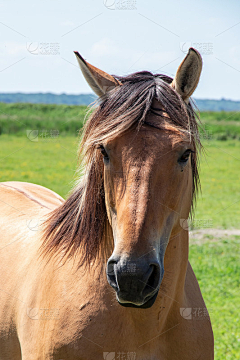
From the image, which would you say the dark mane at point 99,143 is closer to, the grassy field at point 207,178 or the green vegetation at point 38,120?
the grassy field at point 207,178

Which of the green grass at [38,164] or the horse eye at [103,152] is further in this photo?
the green grass at [38,164]

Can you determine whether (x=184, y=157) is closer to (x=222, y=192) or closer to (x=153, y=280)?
(x=153, y=280)

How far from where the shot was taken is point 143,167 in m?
1.67

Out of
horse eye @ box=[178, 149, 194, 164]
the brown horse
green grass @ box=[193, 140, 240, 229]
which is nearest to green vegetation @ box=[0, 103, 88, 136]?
green grass @ box=[193, 140, 240, 229]

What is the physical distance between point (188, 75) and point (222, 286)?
451cm

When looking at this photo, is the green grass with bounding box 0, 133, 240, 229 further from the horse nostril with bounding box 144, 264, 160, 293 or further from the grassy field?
the horse nostril with bounding box 144, 264, 160, 293

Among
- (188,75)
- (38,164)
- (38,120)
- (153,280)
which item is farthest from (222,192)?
(153,280)

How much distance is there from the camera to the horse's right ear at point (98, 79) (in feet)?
6.36

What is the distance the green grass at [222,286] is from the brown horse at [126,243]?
2.18 metres

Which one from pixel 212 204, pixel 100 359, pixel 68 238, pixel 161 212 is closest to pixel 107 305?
pixel 100 359

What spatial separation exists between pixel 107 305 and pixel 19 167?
14.7m

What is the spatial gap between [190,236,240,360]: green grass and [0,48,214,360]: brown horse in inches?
85.7

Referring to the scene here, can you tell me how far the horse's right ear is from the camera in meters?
1.94

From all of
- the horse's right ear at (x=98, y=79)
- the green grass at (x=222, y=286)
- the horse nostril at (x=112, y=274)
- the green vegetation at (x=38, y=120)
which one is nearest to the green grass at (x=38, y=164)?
the green vegetation at (x=38, y=120)
